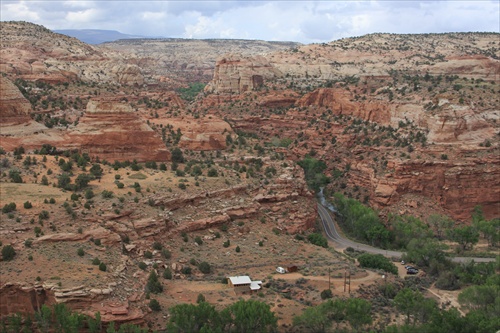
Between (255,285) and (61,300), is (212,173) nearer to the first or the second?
(255,285)

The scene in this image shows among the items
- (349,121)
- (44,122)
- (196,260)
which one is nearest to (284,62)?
(349,121)

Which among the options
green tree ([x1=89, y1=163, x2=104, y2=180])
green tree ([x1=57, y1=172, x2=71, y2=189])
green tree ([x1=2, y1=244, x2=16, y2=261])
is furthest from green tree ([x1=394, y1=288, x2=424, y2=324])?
green tree ([x1=57, y1=172, x2=71, y2=189])

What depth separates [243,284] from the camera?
31.7m

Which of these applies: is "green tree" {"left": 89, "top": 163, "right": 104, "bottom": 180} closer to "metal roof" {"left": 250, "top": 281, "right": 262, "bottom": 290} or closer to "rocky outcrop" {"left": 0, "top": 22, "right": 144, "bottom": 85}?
"metal roof" {"left": 250, "top": 281, "right": 262, "bottom": 290}

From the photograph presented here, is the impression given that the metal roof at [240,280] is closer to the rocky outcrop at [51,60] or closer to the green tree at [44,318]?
the green tree at [44,318]

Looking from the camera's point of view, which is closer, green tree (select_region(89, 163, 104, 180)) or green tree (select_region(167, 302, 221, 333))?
green tree (select_region(167, 302, 221, 333))

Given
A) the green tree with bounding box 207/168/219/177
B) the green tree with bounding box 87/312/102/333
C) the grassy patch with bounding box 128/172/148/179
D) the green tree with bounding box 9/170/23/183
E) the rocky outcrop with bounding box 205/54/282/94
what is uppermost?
the rocky outcrop with bounding box 205/54/282/94

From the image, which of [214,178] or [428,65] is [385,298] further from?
[428,65]

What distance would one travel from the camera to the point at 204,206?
135 ft

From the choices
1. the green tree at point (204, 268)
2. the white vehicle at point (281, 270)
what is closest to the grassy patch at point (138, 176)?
the green tree at point (204, 268)

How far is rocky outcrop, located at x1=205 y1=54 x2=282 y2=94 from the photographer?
9456 cm

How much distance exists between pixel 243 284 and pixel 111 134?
66.5 feet

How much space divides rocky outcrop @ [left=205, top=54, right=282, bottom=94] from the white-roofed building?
6409 centimetres

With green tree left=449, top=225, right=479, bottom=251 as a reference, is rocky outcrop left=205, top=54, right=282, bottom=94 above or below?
above
